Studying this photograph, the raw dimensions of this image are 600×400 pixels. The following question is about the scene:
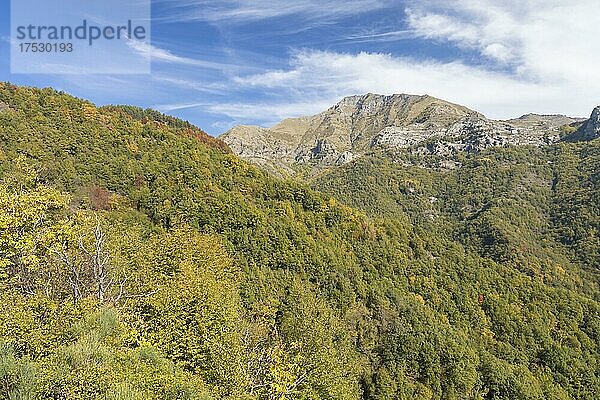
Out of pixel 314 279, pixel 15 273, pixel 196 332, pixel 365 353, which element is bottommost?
pixel 365 353

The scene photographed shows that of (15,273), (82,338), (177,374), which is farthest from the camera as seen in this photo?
(15,273)

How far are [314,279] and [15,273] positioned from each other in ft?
187

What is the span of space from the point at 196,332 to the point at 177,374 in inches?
248

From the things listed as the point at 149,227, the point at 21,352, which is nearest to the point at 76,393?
the point at 21,352

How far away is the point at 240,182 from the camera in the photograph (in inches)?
3725

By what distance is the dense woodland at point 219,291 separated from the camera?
61.4 ft

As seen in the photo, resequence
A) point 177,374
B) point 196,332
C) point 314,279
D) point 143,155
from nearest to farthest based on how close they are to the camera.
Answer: point 177,374 < point 196,332 < point 314,279 < point 143,155

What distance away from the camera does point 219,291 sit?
30.7 metres

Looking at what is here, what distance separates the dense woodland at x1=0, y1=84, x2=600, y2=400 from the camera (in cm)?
1870

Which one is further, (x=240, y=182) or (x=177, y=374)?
→ (x=240, y=182)

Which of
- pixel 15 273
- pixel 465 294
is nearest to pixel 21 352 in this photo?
pixel 15 273

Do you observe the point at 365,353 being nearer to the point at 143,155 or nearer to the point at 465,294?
the point at 465,294

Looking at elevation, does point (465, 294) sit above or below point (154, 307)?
below

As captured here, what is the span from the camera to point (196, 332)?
25578 millimetres
